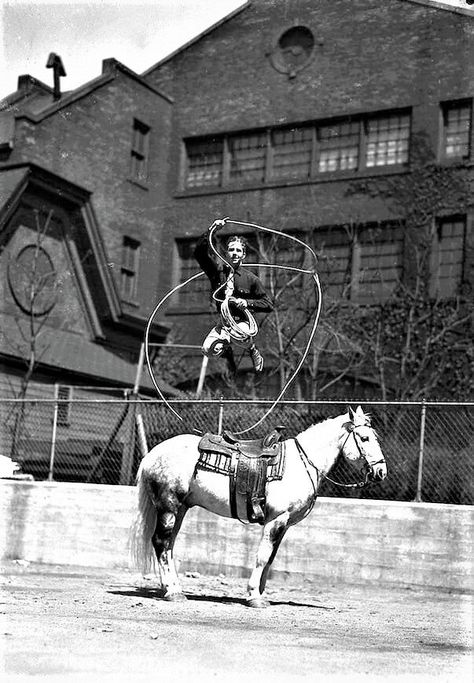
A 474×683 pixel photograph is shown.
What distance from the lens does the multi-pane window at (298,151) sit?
93.7ft

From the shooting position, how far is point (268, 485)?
39.7 ft

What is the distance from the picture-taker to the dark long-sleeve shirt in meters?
10.0

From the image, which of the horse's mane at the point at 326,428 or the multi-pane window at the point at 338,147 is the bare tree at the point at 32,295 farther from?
the horse's mane at the point at 326,428

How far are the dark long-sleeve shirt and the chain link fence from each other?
466cm

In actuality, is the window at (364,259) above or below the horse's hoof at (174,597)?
above

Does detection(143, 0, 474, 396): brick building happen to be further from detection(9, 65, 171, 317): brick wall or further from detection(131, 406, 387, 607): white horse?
detection(131, 406, 387, 607): white horse

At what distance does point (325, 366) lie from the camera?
26.0 m

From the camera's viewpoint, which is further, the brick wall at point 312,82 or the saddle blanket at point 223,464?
the brick wall at point 312,82

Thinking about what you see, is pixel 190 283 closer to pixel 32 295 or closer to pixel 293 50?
pixel 32 295

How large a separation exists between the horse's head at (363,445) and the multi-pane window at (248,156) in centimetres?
1884

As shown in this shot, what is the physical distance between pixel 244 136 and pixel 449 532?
18613 millimetres

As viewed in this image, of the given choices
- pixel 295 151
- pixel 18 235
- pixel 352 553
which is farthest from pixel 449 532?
pixel 295 151

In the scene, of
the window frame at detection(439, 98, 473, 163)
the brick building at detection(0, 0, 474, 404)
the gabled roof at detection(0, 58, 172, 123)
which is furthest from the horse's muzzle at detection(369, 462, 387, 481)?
the gabled roof at detection(0, 58, 172, 123)

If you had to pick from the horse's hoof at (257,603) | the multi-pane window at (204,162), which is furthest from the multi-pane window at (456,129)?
the horse's hoof at (257,603)
